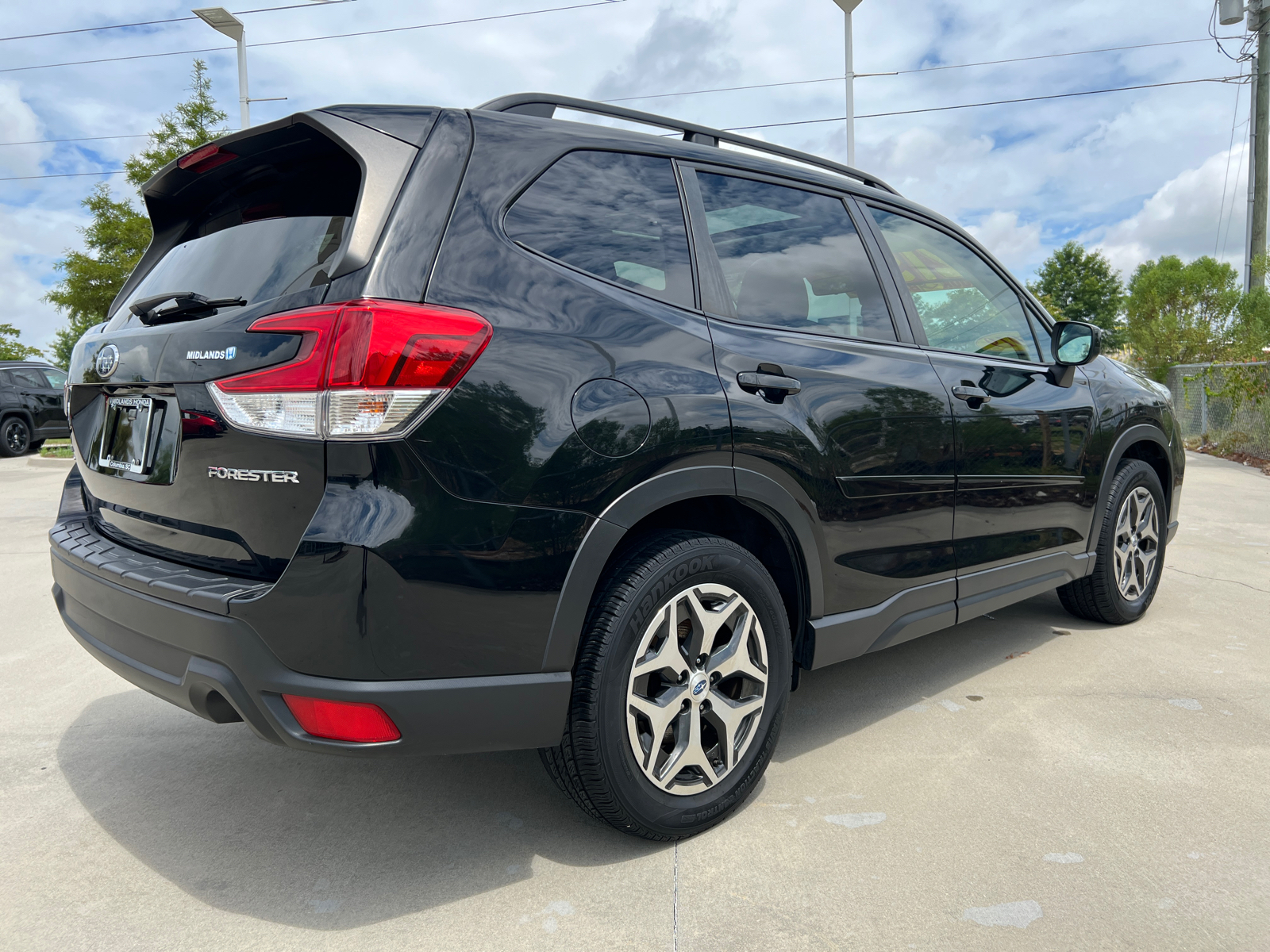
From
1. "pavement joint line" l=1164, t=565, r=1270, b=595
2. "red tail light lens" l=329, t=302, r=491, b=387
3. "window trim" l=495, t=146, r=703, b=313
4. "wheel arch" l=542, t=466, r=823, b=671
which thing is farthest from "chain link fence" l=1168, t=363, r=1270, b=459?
"red tail light lens" l=329, t=302, r=491, b=387

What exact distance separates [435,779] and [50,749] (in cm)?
138

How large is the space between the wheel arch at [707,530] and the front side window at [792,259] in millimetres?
545

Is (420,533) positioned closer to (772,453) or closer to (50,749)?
(772,453)

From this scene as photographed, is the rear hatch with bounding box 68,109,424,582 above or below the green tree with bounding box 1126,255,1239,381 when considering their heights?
below

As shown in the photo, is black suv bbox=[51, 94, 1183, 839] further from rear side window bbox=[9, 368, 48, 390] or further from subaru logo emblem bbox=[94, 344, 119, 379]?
rear side window bbox=[9, 368, 48, 390]

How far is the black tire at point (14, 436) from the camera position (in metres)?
16.9

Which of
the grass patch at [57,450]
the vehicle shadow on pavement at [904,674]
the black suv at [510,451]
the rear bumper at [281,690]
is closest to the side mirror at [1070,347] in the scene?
the black suv at [510,451]

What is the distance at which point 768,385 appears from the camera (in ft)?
8.42

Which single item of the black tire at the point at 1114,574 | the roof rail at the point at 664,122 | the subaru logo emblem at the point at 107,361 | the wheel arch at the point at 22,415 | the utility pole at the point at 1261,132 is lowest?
the black tire at the point at 1114,574

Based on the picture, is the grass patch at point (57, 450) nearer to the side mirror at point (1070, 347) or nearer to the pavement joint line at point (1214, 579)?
the side mirror at point (1070, 347)

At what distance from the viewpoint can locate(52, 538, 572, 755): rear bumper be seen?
6.31 feet

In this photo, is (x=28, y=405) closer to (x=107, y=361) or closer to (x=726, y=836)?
(x=107, y=361)

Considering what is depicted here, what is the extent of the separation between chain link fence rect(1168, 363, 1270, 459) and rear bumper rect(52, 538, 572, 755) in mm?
13786

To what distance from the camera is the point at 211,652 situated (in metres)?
1.99
